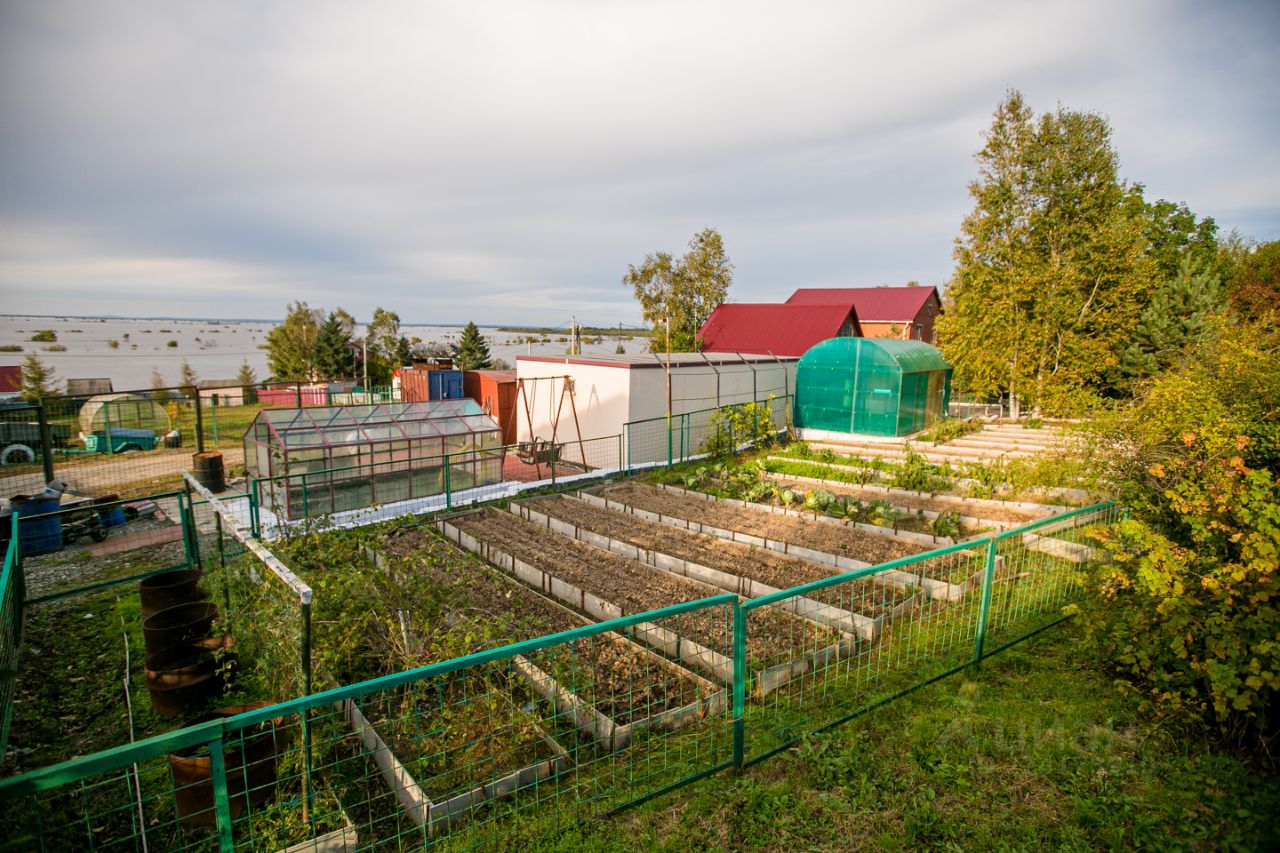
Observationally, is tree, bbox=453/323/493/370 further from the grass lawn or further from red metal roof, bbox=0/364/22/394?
the grass lawn

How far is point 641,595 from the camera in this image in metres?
7.22

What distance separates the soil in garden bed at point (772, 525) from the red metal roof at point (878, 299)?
1255 inches

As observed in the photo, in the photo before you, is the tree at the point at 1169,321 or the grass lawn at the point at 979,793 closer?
the grass lawn at the point at 979,793

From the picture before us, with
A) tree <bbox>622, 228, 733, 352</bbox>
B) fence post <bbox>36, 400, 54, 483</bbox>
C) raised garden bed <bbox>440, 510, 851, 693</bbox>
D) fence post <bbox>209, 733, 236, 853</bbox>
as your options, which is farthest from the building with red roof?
fence post <bbox>209, 733, 236, 853</bbox>

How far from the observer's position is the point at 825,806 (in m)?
3.68

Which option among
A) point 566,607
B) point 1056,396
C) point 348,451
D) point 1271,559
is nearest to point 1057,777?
point 1271,559

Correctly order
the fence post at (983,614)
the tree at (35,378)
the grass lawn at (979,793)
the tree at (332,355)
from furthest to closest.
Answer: the tree at (332,355) → the tree at (35,378) → the fence post at (983,614) → the grass lawn at (979,793)

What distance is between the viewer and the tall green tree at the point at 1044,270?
61.1 feet

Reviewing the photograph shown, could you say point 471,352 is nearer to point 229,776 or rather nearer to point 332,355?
point 332,355

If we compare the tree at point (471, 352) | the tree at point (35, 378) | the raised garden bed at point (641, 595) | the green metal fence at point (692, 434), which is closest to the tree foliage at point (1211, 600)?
the raised garden bed at point (641, 595)

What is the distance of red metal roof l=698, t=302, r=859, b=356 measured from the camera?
91.8ft

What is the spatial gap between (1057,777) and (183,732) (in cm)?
490

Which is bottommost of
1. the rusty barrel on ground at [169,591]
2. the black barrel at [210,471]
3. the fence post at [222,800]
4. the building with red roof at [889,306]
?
the black barrel at [210,471]

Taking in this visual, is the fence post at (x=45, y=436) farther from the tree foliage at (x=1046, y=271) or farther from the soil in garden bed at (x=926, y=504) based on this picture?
the tree foliage at (x=1046, y=271)
